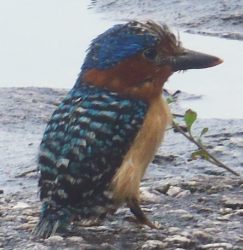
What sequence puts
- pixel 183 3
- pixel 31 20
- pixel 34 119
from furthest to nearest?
pixel 183 3
pixel 31 20
pixel 34 119

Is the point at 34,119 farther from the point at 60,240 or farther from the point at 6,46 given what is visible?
the point at 60,240

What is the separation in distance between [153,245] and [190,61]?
A: 2.61 feet

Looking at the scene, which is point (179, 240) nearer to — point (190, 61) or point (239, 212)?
point (239, 212)

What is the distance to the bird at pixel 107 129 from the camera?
4520 mm

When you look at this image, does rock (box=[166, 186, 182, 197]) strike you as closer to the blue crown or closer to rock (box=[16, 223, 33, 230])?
rock (box=[16, 223, 33, 230])

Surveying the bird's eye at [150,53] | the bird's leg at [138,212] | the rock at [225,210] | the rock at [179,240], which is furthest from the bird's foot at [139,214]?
the bird's eye at [150,53]

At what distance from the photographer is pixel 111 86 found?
4.70 metres

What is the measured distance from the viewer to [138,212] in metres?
4.83

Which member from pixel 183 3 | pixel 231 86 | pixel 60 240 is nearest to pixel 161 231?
pixel 60 240

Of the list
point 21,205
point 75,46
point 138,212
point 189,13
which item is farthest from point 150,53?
point 189,13

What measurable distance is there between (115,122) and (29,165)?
1.73m

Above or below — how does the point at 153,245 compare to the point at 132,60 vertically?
below

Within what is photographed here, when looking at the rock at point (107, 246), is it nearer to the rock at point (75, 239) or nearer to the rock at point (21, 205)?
the rock at point (75, 239)

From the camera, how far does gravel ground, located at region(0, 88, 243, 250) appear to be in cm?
473
